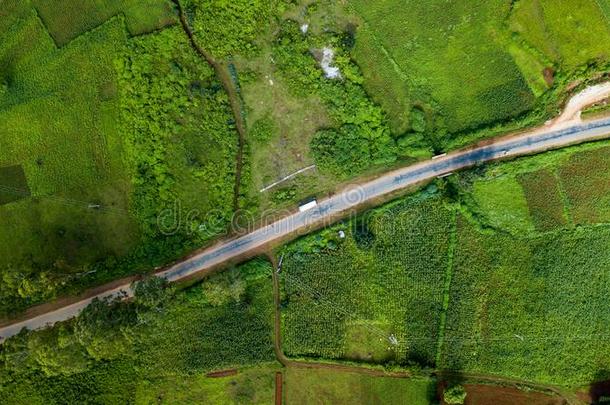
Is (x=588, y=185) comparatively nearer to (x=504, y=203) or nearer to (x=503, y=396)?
(x=504, y=203)

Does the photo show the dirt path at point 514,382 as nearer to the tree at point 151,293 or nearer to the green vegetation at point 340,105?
the green vegetation at point 340,105

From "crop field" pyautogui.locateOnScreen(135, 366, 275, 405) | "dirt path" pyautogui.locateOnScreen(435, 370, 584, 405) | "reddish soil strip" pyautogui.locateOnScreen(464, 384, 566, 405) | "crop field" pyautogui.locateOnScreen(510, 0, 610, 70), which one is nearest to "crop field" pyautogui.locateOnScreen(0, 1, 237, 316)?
"crop field" pyautogui.locateOnScreen(135, 366, 275, 405)

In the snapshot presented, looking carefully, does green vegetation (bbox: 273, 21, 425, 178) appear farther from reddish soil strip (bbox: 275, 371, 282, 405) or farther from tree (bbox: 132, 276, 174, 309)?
reddish soil strip (bbox: 275, 371, 282, 405)

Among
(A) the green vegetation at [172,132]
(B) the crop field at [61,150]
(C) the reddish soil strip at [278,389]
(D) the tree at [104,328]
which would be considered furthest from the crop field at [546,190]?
(B) the crop field at [61,150]

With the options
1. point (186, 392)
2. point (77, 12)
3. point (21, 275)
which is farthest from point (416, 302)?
point (77, 12)

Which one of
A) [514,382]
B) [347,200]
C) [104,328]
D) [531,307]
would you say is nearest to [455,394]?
[514,382]

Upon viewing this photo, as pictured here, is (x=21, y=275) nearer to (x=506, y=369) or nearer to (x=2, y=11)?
(x=2, y=11)
